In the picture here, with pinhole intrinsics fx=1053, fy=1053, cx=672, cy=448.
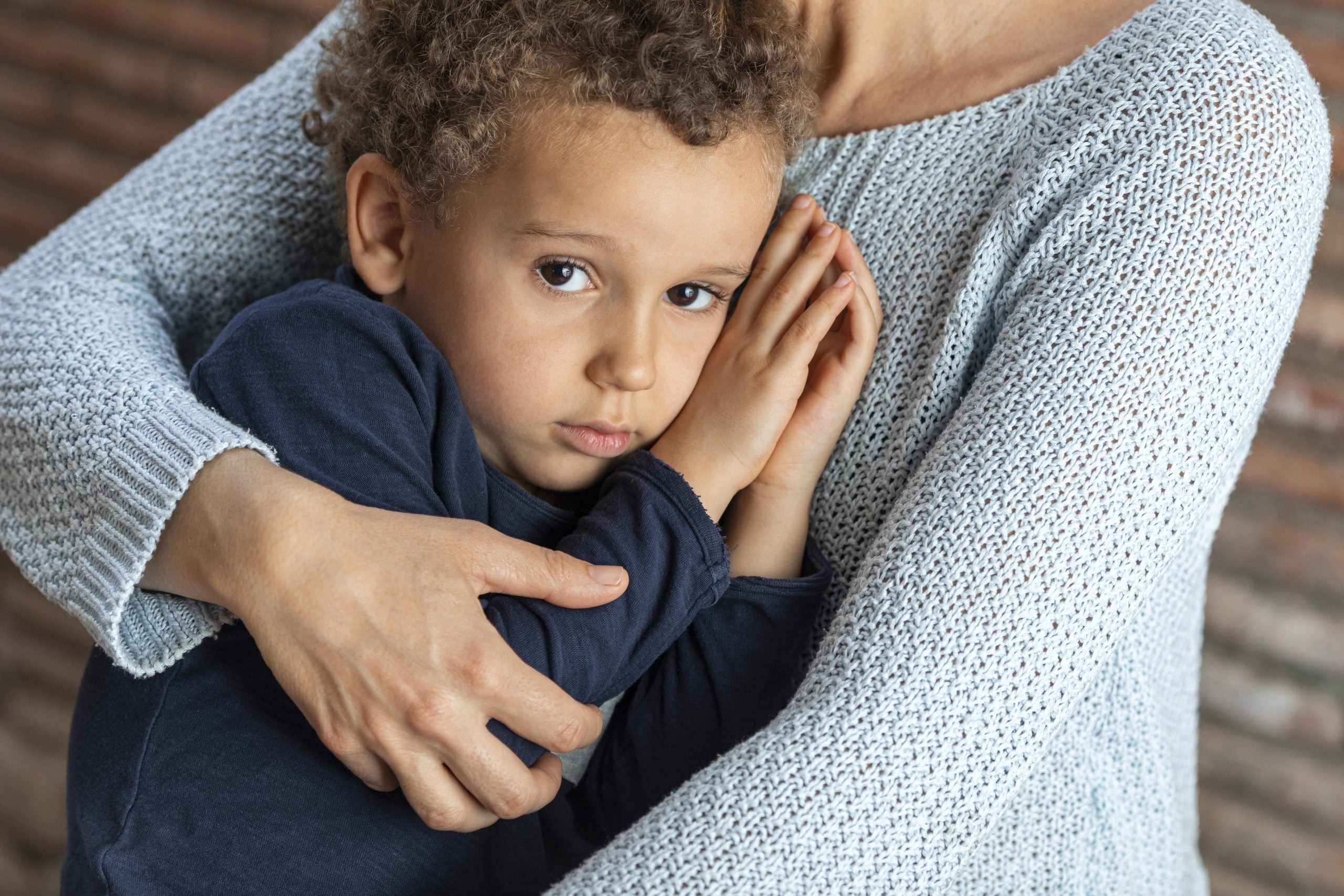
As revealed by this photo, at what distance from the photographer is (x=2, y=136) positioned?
202 centimetres

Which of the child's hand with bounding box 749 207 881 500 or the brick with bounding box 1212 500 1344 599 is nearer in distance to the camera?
the child's hand with bounding box 749 207 881 500

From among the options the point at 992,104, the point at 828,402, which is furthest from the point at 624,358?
the point at 992,104

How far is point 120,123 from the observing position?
6.32 feet

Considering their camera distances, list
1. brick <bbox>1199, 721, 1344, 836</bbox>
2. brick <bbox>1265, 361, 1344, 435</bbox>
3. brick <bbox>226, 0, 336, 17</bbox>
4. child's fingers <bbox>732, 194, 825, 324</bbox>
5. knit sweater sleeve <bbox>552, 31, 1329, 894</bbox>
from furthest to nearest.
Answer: brick <bbox>226, 0, 336, 17</bbox>, brick <bbox>1199, 721, 1344, 836</bbox>, brick <bbox>1265, 361, 1344, 435</bbox>, child's fingers <bbox>732, 194, 825, 324</bbox>, knit sweater sleeve <bbox>552, 31, 1329, 894</bbox>

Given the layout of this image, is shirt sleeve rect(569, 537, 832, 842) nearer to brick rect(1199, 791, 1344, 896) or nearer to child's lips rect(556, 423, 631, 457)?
child's lips rect(556, 423, 631, 457)

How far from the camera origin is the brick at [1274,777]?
1522 millimetres

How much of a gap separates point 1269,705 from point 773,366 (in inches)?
44.2

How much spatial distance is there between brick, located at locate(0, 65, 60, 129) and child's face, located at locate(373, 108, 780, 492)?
4.93 ft

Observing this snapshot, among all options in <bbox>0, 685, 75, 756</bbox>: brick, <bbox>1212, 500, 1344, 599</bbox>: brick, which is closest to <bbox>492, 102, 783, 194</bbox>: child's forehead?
<bbox>1212, 500, 1344, 599</bbox>: brick

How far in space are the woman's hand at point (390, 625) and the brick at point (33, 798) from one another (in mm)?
1756

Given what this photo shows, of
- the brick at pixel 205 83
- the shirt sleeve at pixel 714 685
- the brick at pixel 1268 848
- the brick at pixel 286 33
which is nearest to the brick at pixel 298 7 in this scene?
the brick at pixel 286 33

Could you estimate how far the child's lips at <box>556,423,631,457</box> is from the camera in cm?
86

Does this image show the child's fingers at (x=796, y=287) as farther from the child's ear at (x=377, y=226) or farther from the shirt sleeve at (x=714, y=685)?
the child's ear at (x=377, y=226)

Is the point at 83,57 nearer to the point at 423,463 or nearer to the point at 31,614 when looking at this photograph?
the point at 31,614
